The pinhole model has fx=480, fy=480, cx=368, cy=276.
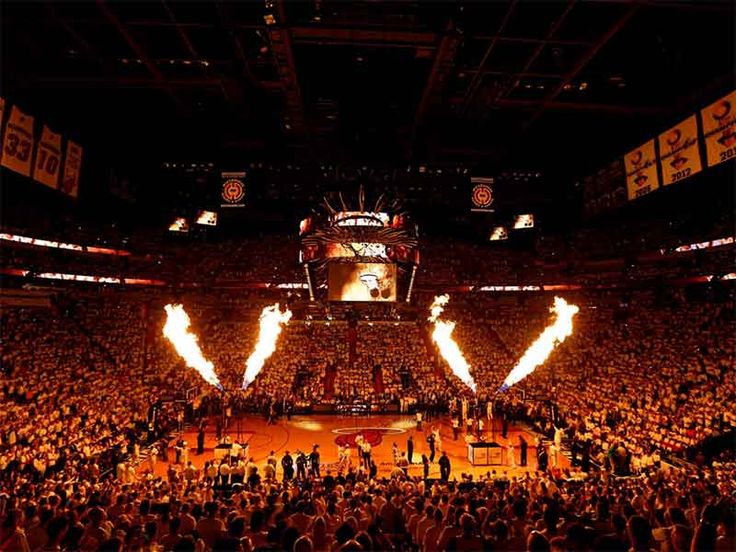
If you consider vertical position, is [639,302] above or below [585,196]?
Result: below

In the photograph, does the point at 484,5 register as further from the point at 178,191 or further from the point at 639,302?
the point at 639,302

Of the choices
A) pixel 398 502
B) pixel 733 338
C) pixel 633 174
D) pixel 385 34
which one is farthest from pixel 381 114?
pixel 733 338

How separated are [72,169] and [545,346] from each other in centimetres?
2190

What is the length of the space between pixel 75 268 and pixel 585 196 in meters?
23.5

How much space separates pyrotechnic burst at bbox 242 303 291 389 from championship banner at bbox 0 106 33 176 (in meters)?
14.8

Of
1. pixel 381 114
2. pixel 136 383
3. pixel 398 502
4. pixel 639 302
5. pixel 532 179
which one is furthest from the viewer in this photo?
pixel 639 302

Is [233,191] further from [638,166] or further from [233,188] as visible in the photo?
[638,166]

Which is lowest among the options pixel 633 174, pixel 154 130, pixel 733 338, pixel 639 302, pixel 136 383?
pixel 136 383

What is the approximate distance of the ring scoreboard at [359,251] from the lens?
11.5 meters

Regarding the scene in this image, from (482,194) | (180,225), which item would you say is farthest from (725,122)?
(180,225)

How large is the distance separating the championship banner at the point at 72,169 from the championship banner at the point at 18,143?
60.0 inches

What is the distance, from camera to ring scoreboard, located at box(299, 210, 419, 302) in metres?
11.5

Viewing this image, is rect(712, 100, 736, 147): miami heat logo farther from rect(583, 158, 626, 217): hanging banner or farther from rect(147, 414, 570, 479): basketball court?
rect(147, 414, 570, 479): basketball court

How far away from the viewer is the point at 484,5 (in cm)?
926
